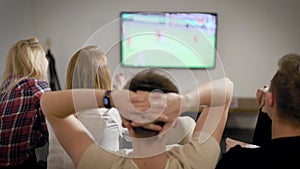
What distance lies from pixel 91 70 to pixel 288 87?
81 centimetres

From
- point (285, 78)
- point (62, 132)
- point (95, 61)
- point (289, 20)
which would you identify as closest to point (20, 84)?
point (95, 61)

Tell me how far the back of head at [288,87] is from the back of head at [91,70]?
0.70m

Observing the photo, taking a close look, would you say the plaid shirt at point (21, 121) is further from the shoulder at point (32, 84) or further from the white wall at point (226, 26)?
the white wall at point (226, 26)

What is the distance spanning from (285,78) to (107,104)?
51cm

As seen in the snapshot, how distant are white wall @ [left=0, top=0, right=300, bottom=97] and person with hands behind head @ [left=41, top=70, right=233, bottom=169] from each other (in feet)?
11.3

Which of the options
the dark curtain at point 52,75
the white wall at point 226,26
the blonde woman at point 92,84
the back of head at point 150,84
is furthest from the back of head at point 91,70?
the dark curtain at point 52,75

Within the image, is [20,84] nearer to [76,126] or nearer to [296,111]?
[76,126]

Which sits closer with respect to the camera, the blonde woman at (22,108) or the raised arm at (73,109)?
the raised arm at (73,109)

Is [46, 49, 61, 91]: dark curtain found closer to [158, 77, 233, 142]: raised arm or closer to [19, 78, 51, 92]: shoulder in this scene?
→ [19, 78, 51, 92]: shoulder

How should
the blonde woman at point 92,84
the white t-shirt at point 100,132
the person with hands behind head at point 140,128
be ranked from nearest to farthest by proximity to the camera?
the person with hands behind head at point 140,128, the white t-shirt at point 100,132, the blonde woman at point 92,84

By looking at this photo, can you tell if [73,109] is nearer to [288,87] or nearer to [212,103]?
[212,103]

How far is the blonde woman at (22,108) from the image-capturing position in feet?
6.70

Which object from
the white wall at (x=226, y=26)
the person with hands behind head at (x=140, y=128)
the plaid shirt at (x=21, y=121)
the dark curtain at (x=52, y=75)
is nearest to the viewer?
the person with hands behind head at (x=140, y=128)

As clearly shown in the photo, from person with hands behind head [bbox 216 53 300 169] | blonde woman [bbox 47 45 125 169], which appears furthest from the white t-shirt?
person with hands behind head [bbox 216 53 300 169]
